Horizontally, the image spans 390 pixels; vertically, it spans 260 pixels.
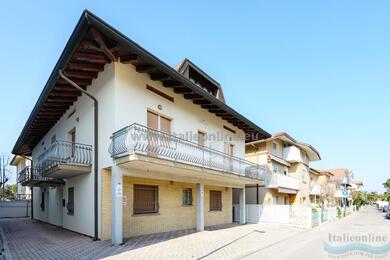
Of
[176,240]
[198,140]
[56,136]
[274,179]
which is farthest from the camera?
[274,179]

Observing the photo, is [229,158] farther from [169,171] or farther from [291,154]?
[291,154]

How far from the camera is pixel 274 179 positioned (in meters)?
22.3

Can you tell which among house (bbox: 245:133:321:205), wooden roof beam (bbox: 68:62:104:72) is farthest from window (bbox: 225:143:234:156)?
wooden roof beam (bbox: 68:62:104:72)

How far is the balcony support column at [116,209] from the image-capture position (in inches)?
386

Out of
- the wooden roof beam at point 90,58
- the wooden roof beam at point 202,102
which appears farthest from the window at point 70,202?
the wooden roof beam at point 202,102

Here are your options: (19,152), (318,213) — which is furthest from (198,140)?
(19,152)

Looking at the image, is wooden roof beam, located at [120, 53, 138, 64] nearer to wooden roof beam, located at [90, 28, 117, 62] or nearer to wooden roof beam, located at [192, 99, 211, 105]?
wooden roof beam, located at [90, 28, 117, 62]

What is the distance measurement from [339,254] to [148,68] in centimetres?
925

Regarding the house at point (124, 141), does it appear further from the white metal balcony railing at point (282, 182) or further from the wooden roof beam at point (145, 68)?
the white metal balcony railing at point (282, 182)

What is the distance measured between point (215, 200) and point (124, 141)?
9.15 m

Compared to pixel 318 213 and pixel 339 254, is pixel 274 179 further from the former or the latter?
pixel 339 254

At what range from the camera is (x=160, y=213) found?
12859mm

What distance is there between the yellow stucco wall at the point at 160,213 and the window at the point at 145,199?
0.63 ft

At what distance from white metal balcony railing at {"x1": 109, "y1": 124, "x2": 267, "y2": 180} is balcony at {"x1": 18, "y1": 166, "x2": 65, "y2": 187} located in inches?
248
